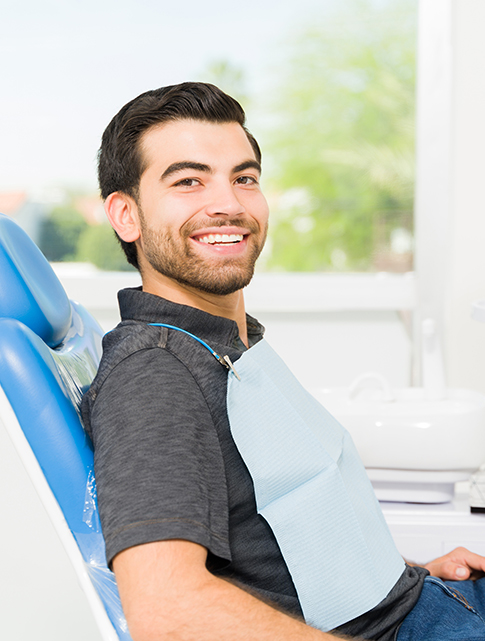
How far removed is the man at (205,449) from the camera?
60 centimetres

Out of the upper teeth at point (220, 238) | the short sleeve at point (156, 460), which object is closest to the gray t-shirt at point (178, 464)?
the short sleeve at point (156, 460)

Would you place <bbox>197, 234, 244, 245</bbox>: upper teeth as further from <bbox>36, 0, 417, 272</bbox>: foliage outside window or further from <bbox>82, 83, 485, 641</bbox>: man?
<bbox>36, 0, 417, 272</bbox>: foliage outside window

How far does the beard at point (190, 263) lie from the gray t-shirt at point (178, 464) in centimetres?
8

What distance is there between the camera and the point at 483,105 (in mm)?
2189

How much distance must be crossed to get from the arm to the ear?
503mm

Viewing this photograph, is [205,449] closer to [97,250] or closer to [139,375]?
[139,375]

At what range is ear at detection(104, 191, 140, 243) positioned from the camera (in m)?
0.96

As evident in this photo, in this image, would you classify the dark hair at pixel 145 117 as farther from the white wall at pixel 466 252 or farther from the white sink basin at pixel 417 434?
the white wall at pixel 466 252

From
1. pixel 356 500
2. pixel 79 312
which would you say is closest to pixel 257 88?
pixel 79 312

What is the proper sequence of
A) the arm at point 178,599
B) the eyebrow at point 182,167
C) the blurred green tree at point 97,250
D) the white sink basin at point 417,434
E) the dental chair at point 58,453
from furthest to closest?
the blurred green tree at point 97,250 → the white sink basin at point 417,434 → the eyebrow at point 182,167 → the dental chair at point 58,453 → the arm at point 178,599

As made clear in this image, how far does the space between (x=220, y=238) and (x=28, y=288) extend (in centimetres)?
27

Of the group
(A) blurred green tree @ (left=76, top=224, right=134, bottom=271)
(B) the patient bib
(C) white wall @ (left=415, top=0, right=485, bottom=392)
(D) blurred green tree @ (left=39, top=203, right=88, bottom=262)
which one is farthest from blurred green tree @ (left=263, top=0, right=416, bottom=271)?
(B) the patient bib

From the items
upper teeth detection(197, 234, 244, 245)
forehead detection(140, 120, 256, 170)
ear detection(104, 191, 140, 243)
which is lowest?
upper teeth detection(197, 234, 244, 245)

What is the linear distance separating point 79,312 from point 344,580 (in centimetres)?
66
